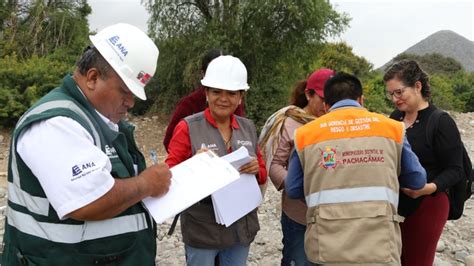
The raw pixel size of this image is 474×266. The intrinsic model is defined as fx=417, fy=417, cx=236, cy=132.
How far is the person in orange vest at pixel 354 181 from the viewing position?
6.50 ft

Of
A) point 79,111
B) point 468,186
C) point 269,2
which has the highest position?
point 269,2

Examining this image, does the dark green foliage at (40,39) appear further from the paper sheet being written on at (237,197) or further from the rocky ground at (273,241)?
the paper sheet being written on at (237,197)

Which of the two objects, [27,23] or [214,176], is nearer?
[214,176]

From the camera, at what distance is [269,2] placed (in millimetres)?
14281

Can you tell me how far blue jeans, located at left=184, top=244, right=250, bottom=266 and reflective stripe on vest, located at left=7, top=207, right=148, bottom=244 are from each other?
0.81 m

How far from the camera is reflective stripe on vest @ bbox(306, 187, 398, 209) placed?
1.99m

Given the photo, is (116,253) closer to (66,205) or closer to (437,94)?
(66,205)

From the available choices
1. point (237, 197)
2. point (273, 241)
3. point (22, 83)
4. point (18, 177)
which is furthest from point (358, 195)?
point (22, 83)

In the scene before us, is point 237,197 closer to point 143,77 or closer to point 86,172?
point 143,77

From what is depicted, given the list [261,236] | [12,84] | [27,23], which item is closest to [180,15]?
[12,84]

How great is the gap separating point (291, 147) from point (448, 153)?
36.3 inches

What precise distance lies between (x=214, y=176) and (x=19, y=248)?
813 mm

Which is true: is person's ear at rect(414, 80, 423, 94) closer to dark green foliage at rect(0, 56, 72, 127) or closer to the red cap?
the red cap

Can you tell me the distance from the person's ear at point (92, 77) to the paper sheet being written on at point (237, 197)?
79 cm
